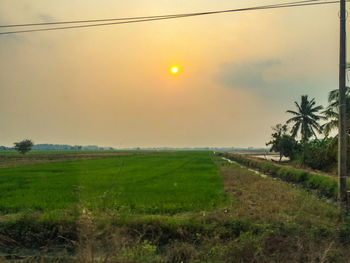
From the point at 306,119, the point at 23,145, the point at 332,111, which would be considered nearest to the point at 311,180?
the point at 332,111

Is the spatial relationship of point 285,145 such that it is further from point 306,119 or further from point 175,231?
point 175,231

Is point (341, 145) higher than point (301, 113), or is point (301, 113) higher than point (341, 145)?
point (301, 113)

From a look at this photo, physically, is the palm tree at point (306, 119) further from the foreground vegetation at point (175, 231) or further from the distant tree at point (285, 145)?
the foreground vegetation at point (175, 231)

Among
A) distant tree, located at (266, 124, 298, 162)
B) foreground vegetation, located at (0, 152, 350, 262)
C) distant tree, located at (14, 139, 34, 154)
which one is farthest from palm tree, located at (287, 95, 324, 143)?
distant tree, located at (14, 139, 34, 154)

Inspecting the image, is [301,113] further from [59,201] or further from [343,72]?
[59,201]

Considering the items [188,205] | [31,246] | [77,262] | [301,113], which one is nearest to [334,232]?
[188,205]

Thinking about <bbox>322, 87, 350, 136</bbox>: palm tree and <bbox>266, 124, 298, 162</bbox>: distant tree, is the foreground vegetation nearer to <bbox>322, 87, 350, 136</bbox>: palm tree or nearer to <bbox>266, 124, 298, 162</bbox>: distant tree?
<bbox>322, 87, 350, 136</bbox>: palm tree

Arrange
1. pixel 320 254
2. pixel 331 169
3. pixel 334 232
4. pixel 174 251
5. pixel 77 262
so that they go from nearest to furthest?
1. pixel 77 262
2. pixel 320 254
3. pixel 174 251
4. pixel 334 232
5. pixel 331 169

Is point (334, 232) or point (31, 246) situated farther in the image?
point (31, 246)

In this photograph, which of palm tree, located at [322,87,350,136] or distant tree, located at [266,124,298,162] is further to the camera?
distant tree, located at [266,124,298,162]

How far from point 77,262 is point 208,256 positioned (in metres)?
2.11

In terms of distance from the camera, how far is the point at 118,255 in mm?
3779

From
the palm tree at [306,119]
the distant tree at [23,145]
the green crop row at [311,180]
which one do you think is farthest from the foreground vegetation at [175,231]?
the distant tree at [23,145]

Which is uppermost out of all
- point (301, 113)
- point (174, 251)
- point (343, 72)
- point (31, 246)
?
point (301, 113)
